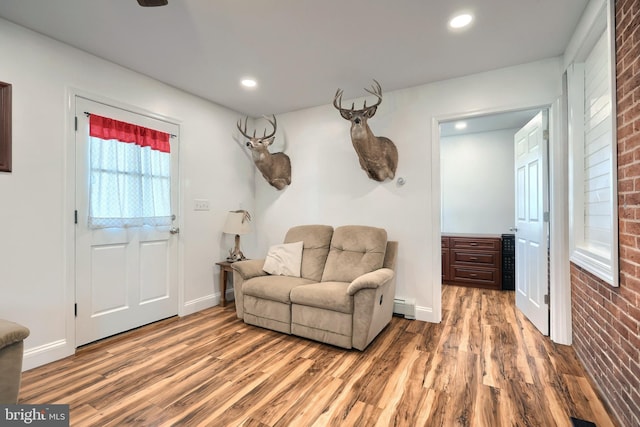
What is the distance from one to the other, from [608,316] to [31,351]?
150 inches

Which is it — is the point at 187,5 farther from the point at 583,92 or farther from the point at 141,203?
the point at 583,92

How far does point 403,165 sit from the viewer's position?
327cm

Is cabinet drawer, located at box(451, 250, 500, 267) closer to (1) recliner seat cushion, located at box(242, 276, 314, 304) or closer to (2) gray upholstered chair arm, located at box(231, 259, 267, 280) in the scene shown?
(1) recliner seat cushion, located at box(242, 276, 314, 304)

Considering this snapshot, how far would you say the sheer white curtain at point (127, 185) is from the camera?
2605mm

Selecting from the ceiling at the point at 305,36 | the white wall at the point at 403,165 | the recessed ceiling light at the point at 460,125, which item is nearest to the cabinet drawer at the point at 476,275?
the white wall at the point at 403,165

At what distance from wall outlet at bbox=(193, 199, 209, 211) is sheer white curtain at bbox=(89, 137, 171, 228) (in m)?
0.31

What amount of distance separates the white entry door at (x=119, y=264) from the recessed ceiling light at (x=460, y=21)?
279cm

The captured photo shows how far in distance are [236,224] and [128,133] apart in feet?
4.69

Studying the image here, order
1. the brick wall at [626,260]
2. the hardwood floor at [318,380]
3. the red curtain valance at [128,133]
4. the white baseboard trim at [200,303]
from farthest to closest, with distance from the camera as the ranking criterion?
1. the white baseboard trim at [200,303]
2. the red curtain valance at [128,133]
3. the hardwood floor at [318,380]
4. the brick wall at [626,260]

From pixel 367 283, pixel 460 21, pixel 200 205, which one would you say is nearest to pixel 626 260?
pixel 367 283

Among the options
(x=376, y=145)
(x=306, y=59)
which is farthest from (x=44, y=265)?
(x=376, y=145)

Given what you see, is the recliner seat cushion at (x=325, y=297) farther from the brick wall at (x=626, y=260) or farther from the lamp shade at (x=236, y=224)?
the brick wall at (x=626, y=260)

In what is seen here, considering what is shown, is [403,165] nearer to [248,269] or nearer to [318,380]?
[248,269]

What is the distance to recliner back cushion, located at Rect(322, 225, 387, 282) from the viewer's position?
2934 millimetres
